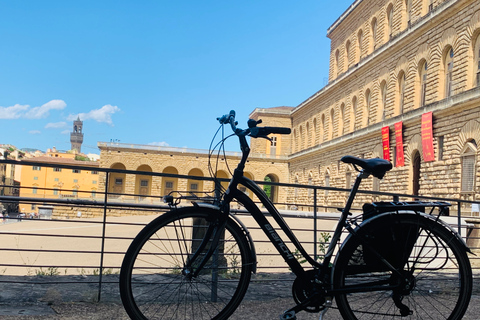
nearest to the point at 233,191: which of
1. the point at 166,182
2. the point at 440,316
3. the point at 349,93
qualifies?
the point at 440,316

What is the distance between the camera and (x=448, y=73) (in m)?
18.3

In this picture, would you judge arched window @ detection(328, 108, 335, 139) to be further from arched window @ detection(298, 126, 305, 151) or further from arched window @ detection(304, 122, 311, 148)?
arched window @ detection(298, 126, 305, 151)

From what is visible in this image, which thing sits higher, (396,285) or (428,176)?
(428,176)

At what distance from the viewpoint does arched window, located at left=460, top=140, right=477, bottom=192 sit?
637 inches

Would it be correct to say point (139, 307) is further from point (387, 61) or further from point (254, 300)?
point (387, 61)

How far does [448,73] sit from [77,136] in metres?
186

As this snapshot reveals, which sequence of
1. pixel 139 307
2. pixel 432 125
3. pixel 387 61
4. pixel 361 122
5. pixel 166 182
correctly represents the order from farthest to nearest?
pixel 166 182
pixel 361 122
pixel 387 61
pixel 432 125
pixel 139 307

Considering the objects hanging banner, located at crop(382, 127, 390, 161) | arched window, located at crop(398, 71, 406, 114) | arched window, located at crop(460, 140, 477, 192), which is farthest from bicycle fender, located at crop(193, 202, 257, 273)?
Result: arched window, located at crop(398, 71, 406, 114)

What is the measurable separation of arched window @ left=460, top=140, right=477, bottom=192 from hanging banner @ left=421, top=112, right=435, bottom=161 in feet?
5.96

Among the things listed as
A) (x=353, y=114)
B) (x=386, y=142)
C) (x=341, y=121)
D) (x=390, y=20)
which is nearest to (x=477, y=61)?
(x=386, y=142)

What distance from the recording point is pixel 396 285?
8.29ft

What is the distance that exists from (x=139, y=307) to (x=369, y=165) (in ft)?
4.52

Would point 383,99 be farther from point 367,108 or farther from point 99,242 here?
point 99,242

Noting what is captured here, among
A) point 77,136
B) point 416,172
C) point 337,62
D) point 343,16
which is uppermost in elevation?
point 77,136
